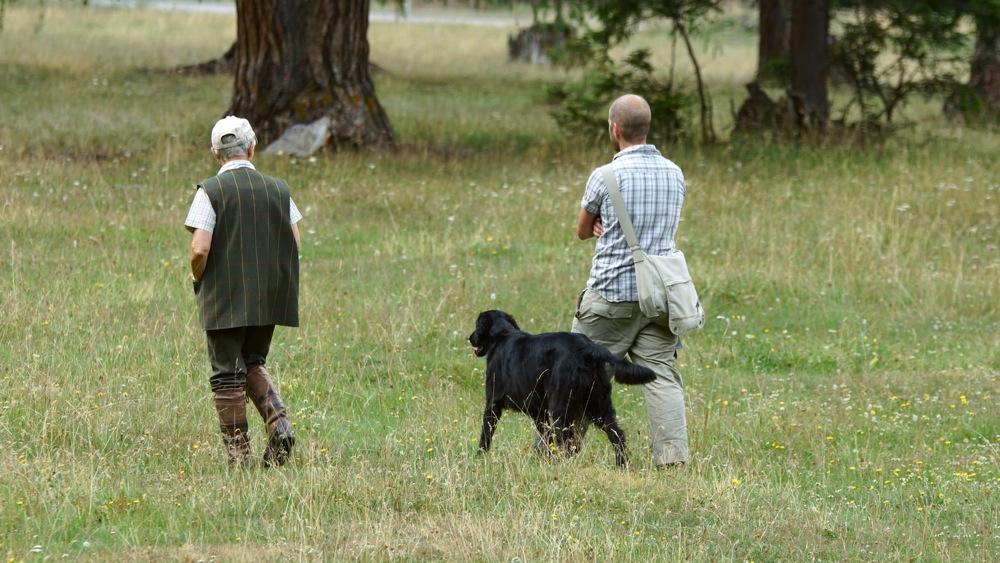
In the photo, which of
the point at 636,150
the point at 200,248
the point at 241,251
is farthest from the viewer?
the point at 636,150

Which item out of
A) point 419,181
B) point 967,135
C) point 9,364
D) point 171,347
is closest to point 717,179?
point 419,181

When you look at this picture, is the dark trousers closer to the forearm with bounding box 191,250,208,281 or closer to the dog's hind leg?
the forearm with bounding box 191,250,208,281

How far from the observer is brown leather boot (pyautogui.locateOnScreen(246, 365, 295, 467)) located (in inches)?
220

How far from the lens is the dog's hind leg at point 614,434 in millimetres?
5777

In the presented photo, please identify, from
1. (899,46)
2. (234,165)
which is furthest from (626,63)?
(234,165)

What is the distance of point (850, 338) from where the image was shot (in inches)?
362

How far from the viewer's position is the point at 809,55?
17203 millimetres

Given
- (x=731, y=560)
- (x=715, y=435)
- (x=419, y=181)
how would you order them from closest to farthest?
(x=731, y=560), (x=715, y=435), (x=419, y=181)

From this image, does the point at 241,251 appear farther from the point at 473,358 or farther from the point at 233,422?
the point at 473,358

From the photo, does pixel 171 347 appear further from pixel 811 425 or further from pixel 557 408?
pixel 811 425

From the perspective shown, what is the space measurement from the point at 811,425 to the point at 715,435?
0.67 m

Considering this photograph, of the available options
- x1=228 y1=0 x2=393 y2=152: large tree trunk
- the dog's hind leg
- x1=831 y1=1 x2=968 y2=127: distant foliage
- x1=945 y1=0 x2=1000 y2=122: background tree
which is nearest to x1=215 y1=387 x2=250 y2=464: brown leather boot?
the dog's hind leg

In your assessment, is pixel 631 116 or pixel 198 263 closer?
pixel 198 263

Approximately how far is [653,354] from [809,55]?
12.3 metres
